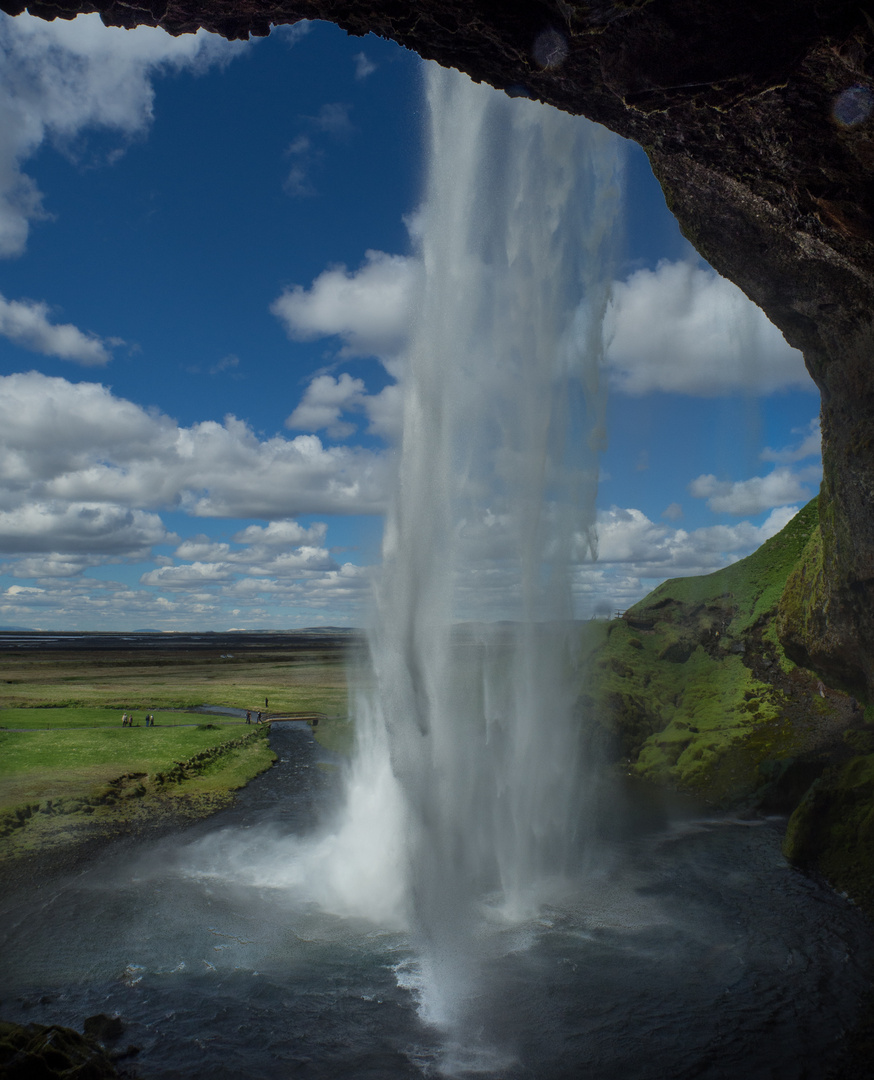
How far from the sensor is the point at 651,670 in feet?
135

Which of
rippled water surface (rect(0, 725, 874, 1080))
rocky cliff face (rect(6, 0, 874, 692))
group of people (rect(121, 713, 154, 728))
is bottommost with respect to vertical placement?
group of people (rect(121, 713, 154, 728))

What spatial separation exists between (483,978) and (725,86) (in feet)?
60.6

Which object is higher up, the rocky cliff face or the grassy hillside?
the rocky cliff face

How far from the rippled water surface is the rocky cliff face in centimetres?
1033

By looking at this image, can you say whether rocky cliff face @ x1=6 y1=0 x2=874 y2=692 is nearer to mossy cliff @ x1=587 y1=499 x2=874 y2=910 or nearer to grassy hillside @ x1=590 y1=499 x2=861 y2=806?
mossy cliff @ x1=587 y1=499 x2=874 y2=910

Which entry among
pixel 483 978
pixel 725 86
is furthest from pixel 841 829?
pixel 725 86

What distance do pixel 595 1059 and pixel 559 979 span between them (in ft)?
8.09

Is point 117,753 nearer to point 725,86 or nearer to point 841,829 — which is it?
point 841,829

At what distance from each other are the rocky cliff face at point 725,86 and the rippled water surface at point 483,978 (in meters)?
10.3

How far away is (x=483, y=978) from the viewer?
554 inches

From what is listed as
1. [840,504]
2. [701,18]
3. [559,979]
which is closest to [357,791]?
[559,979]

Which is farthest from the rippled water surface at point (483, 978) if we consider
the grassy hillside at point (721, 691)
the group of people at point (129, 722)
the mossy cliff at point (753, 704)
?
the group of people at point (129, 722)

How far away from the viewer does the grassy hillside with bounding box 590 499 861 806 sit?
97.4 ft

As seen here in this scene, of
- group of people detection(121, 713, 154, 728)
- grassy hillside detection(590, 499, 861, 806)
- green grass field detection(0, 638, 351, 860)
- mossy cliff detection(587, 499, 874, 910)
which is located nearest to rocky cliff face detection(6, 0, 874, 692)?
mossy cliff detection(587, 499, 874, 910)
